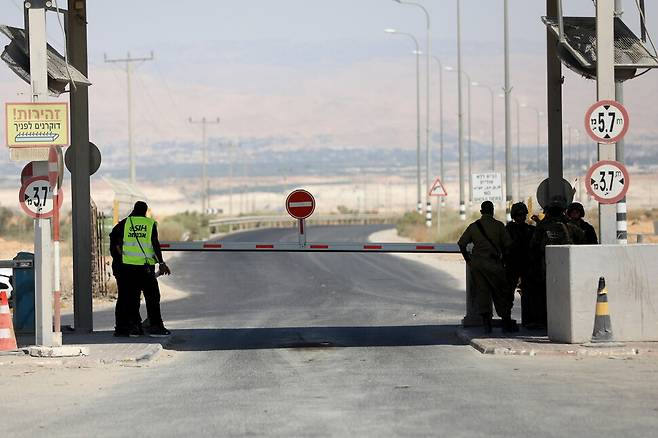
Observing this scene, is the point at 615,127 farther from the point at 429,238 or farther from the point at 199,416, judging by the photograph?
the point at 429,238

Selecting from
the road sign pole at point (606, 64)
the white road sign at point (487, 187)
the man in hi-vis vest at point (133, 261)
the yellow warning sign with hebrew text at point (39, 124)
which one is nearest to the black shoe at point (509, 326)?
the road sign pole at point (606, 64)

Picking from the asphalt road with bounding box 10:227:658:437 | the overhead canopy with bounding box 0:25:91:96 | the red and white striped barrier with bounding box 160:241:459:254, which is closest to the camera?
the asphalt road with bounding box 10:227:658:437

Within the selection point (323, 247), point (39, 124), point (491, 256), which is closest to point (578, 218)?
point (491, 256)

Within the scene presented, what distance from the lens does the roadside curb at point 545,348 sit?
15727mm

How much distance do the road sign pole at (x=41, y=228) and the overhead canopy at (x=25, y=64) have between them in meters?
1.03

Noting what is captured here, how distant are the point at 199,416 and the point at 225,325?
11.3m

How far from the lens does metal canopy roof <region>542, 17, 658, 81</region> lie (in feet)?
59.1

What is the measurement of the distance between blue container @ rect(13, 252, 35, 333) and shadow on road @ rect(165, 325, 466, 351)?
6.33 ft

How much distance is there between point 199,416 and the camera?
11508 mm

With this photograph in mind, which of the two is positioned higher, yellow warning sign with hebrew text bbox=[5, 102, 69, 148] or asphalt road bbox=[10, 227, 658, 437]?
yellow warning sign with hebrew text bbox=[5, 102, 69, 148]

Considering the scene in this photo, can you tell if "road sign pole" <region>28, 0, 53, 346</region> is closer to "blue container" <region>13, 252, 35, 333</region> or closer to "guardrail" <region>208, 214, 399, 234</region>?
"blue container" <region>13, 252, 35, 333</region>

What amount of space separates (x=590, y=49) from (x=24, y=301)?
8.25m

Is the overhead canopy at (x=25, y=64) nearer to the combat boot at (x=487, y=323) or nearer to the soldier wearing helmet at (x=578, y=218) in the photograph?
the combat boot at (x=487, y=323)

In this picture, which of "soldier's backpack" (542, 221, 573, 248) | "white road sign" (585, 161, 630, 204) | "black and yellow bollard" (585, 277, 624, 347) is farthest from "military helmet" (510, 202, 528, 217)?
"black and yellow bollard" (585, 277, 624, 347)
